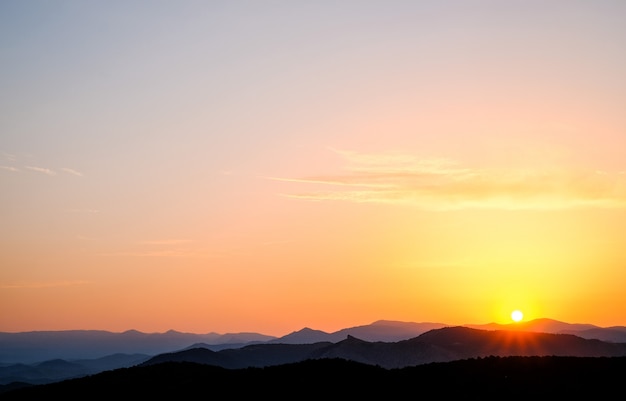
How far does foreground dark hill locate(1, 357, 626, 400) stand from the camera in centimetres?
3562

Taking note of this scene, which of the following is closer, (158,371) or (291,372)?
(291,372)

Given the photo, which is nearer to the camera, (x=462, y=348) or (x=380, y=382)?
(x=380, y=382)

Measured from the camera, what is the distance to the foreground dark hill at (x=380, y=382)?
35625 millimetres

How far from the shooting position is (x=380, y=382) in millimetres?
37344

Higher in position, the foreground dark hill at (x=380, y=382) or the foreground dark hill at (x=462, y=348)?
the foreground dark hill at (x=462, y=348)

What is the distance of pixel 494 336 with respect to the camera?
9450 centimetres

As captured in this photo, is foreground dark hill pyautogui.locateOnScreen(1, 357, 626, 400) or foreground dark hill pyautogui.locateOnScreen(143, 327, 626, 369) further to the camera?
foreground dark hill pyautogui.locateOnScreen(143, 327, 626, 369)

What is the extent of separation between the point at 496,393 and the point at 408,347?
5472 centimetres

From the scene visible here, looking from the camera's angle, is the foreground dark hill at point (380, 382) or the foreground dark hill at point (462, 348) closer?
the foreground dark hill at point (380, 382)

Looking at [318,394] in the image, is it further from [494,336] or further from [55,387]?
[494,336]

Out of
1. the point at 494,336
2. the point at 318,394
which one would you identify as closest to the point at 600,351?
the point at 494,336

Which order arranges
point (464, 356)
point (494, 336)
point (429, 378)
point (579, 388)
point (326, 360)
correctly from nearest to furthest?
point (579, 388), point (429, 378), point (326, 360), point (464, 356), point (494, 336)

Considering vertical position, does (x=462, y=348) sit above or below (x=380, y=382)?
above

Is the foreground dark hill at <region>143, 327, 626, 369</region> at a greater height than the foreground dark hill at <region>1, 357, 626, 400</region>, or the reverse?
the foreground dark hill at <region>143, 327, 626, 369</region>
